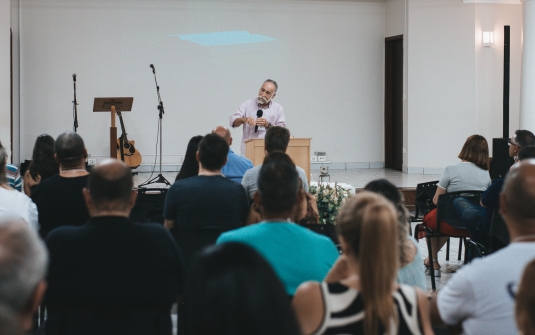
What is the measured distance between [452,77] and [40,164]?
9.06 metres

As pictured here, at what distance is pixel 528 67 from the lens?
11078 millimetres

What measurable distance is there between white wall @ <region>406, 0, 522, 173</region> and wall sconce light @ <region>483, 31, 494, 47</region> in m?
0.08

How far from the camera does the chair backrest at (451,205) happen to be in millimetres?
5656

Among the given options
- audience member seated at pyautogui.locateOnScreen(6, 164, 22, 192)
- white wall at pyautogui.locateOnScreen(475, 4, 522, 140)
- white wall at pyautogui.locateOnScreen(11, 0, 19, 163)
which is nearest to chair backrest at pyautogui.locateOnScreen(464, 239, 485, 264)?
audience member seated at pyautogui.locateOnScreen(6, 164, 22, 192)

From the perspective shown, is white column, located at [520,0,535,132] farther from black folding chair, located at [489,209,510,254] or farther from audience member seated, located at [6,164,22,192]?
audience member seated, located at [6,164,22,192]

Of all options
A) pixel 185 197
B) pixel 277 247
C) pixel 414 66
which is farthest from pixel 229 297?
pixel 414 66

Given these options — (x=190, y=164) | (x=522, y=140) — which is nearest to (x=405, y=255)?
(x=190, y=164)

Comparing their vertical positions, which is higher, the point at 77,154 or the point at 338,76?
the point at 338,76

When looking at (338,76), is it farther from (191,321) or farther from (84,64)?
(191,321)

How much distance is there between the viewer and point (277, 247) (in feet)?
8.73

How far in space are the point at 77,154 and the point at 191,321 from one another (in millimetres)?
2921

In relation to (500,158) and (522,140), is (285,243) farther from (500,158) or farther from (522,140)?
(500,158)

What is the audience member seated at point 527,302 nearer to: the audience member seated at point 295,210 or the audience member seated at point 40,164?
the audience member seated at point 295,210

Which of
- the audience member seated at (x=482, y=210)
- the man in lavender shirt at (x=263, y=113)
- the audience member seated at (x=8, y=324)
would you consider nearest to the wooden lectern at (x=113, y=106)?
the man in lavender shirt at (x=263, y=113)
